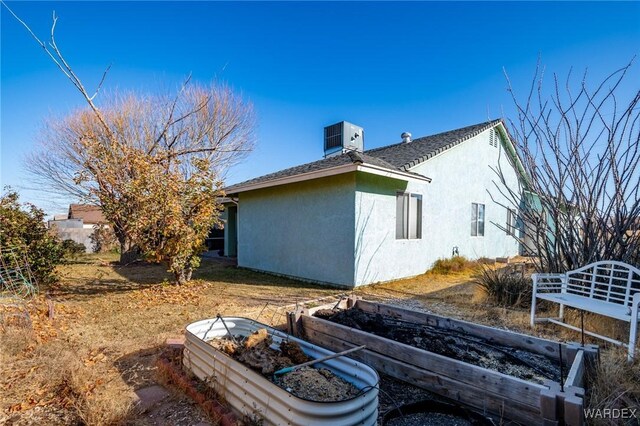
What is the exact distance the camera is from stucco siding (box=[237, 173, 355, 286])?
25.9ft

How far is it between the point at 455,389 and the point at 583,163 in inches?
195

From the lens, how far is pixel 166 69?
38.1 feet

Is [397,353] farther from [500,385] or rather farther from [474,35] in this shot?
[474,35]

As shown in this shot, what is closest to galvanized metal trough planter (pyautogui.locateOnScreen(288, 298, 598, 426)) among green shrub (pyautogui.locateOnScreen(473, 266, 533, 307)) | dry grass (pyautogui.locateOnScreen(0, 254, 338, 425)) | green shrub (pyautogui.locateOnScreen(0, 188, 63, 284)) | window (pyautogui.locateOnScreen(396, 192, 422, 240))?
dry grass (pyautogui.locateOnScreen(0, 254, 338, 425))

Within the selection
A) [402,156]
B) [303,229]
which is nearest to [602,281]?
[303,229]

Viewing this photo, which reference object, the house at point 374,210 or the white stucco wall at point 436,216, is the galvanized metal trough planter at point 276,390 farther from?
the white stucco wall at point 436,216

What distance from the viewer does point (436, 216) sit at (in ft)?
33.3

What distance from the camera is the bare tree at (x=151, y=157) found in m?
6.55

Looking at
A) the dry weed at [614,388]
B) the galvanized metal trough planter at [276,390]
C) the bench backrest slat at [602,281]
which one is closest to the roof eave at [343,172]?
the bench backrest slat at [602,281]

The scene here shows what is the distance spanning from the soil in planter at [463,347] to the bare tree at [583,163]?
10.2ft

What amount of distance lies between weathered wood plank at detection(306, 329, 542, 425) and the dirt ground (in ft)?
2.49

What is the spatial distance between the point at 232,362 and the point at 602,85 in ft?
22.5

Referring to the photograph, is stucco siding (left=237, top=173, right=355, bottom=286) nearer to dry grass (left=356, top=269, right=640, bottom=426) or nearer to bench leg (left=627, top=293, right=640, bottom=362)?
dry grass (left=356, top=269, right=640, bottom=426)

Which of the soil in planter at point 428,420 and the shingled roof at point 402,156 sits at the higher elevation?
the shingled roof at point 402,156
